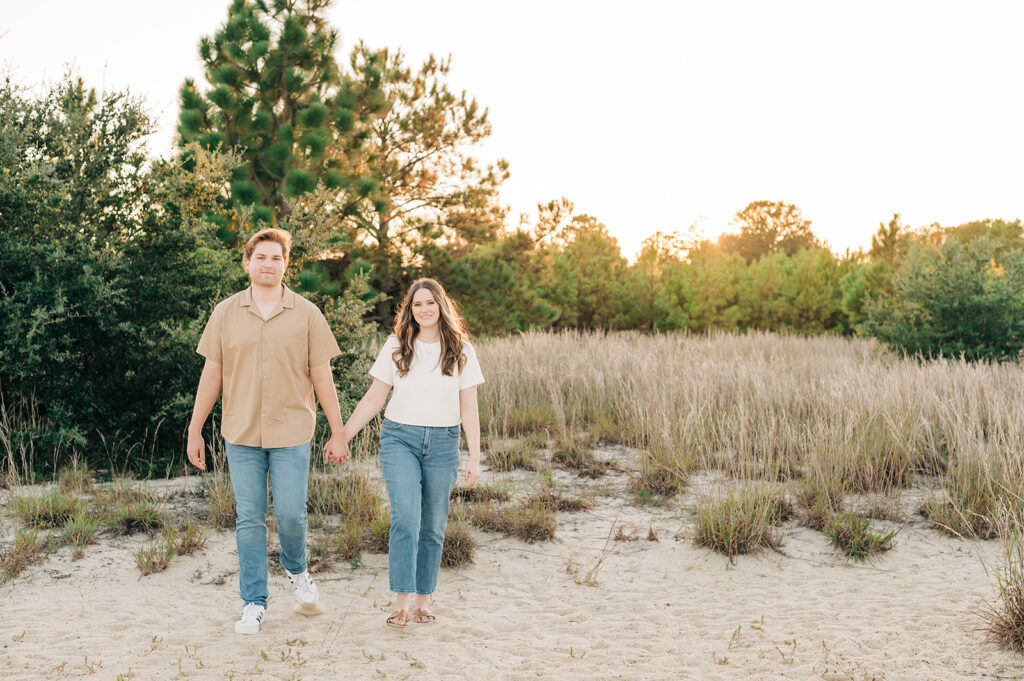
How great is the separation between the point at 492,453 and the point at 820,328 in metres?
16.5

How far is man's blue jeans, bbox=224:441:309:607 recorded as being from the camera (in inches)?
161

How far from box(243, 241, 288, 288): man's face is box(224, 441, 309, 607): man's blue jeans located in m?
0.85

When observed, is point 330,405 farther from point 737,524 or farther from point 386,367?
point 737,524

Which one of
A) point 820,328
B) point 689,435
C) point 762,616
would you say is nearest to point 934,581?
point 762,616

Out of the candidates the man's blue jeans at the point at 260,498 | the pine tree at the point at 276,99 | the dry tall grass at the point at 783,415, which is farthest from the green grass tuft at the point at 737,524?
the pine tree at the point at 276,99

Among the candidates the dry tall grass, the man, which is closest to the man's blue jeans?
the man

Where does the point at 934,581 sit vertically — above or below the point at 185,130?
below

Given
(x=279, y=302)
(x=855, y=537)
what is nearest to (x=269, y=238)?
(x=279, y=302)

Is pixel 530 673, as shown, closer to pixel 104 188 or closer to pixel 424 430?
pixel 424 430

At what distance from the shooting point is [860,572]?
541 centimetres

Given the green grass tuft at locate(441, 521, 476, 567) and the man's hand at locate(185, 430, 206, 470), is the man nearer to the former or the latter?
the man's hand at locate(185, 430, 206, 470)

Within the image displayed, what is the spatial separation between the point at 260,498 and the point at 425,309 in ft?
4.24

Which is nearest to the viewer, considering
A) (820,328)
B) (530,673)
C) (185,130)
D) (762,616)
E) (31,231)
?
(530,673)

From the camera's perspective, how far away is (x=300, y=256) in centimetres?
848
